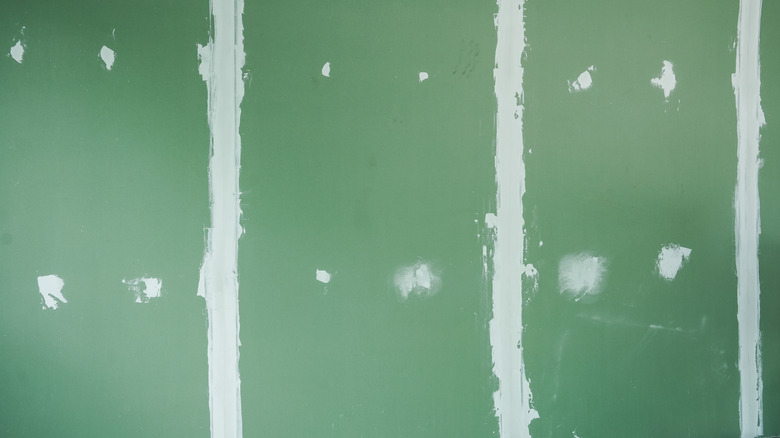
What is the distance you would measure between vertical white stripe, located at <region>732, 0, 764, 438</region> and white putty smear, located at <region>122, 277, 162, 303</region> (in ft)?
6.22

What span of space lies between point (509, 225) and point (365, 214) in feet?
1.52

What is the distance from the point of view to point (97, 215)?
4.89 feet

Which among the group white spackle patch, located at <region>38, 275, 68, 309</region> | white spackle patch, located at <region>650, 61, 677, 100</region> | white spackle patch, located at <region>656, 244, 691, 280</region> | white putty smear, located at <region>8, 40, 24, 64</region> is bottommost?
white spackle patch, located at <region>38, 275, 68, 309</region>

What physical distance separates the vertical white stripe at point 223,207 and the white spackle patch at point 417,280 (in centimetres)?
49

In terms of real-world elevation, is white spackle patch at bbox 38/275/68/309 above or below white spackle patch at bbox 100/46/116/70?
below

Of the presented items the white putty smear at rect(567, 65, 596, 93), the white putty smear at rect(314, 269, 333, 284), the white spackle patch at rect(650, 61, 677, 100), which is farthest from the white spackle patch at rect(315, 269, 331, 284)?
the white spackle patch at rect(650, 61, 677, 100)

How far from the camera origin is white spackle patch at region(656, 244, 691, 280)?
183cm

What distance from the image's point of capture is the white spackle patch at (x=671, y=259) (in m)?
1.83

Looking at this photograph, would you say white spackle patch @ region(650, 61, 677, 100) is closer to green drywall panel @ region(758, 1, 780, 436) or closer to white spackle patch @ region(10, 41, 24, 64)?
green drywall panel @ region(758, 1, 780, 436)

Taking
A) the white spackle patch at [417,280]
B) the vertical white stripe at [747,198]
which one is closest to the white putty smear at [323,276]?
the white spackle patch at [417,280]

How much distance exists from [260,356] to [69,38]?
1033mm

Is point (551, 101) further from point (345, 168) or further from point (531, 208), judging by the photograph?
point (345, 168)

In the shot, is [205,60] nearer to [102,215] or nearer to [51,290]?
[102,215]

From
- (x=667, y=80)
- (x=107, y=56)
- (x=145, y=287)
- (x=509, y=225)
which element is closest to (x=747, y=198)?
(x=667, y=80)
